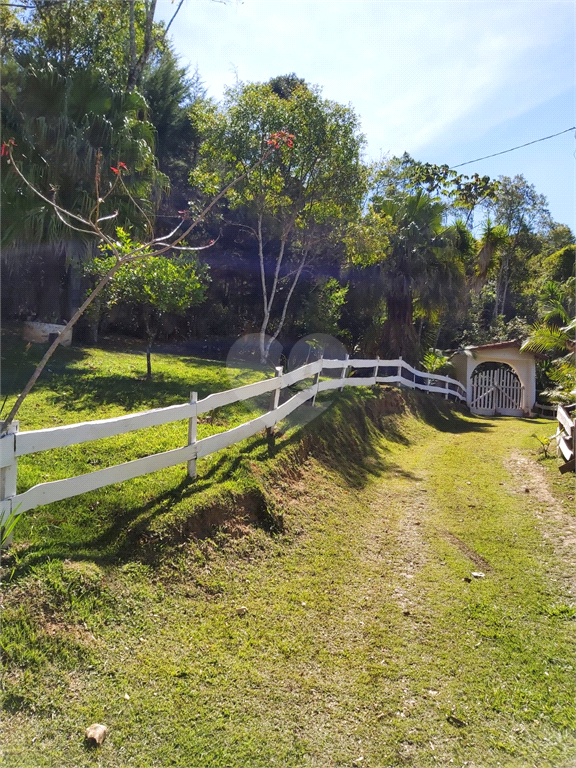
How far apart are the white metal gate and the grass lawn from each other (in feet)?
54.1

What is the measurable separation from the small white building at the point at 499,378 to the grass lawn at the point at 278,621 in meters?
15.8

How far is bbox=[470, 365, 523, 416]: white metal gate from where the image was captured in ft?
75.4

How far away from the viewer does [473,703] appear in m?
3.32

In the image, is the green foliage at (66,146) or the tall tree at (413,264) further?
the tall tree at (413,264)

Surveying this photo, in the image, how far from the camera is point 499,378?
76.9 ft

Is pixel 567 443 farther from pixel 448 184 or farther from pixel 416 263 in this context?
pixel 448 184

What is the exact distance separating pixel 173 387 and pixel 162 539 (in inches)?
227

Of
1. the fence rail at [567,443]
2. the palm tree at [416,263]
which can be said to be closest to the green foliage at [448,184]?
the palm tree at [416,263]

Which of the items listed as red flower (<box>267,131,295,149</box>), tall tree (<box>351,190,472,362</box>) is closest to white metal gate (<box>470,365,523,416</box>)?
tall tree (<box>351,190,472,362</box>)

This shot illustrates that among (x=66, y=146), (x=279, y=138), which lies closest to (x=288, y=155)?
(x=66, y=146)

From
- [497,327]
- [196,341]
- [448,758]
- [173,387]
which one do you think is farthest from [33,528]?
[497,327]

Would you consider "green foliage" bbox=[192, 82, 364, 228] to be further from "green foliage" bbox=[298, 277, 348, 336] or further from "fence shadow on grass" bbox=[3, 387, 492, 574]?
"fence shadow on grass" bbox=[3, 387, 492, 574]

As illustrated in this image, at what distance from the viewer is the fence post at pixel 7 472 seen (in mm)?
3561

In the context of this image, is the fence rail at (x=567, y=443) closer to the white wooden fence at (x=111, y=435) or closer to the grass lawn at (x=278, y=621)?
the grass lawn at (x=278, y=621)
